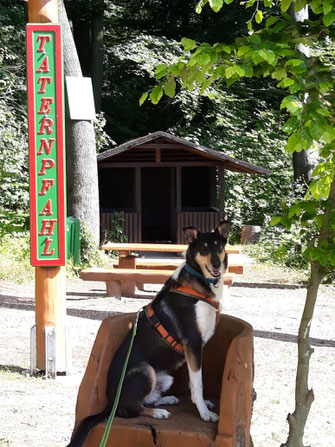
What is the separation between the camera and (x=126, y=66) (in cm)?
3014

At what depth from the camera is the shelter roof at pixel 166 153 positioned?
18.5 meters

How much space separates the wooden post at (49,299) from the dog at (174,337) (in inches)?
120

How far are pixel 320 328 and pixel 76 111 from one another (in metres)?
4.36

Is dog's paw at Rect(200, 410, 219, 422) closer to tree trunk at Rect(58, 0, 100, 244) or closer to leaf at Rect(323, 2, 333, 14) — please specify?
leaf at Rect(323, 2, 333, 14)

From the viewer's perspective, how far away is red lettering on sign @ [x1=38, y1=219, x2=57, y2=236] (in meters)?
6.55

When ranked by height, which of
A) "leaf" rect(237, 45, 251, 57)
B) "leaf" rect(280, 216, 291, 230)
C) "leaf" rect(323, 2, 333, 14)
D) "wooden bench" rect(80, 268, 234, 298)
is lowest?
"wooden bench" rect(80, 268, 234, 298)

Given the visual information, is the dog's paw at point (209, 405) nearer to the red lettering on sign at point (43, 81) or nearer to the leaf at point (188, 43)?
the leaf at point (188, 43)

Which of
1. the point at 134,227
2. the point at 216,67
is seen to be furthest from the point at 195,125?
the point at 216,67

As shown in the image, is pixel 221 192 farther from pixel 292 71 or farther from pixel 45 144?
pixel 292 71

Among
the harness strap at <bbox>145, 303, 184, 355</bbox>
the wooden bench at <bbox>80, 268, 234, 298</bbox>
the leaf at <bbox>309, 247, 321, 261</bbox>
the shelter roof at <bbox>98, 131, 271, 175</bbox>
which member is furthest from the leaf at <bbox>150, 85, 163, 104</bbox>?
the shelter roof at <bbox>98, 131, 271, 175</bbox>

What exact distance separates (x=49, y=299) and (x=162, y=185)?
55.3 feet

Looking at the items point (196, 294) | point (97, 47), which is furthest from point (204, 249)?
point (97, 47)

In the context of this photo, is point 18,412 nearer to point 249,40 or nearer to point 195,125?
point 249,40

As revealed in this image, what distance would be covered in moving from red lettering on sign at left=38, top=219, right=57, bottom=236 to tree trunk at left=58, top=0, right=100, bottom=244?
9412 mm
